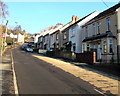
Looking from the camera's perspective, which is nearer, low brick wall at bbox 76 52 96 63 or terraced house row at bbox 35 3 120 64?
low brick wall at bbox 76 52 96 63

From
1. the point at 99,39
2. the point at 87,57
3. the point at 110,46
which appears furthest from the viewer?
the point at 99,39

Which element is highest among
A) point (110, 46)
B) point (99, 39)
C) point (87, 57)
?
point (99, 39)

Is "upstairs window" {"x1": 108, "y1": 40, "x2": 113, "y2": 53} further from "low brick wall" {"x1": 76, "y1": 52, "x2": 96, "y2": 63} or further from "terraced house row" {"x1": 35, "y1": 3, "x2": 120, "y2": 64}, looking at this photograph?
"low brick wall" {"x1": 76, "y1": 52, "x2": 96, "y2": 63}

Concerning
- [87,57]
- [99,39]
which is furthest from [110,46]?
[87,57]

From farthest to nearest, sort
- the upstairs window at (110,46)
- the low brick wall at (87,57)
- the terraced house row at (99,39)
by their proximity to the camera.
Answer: the upstairs window at (110,46), the terraced house row at (99,39), the low brick wall at (87,57)

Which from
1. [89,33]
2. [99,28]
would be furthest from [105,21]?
[89,33]

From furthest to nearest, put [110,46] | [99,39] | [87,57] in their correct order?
[99,39]
[87,57]
[110,46]

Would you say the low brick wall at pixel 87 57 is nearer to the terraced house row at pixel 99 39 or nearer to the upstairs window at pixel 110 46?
the terraced house row at pixel 99 39

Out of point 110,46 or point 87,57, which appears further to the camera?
point 87,57

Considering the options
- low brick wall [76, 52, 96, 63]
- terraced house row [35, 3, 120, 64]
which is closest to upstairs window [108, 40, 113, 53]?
terraced house row [35, 3, 120, 64]

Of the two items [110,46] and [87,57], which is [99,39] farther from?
[87,57]

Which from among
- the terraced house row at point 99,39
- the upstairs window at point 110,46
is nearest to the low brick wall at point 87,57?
the terraced house row at point 99,39

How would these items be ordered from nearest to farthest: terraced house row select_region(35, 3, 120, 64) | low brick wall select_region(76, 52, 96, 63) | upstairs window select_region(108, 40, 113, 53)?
low brick wall select_region(76, 52, 96, 63), terraced house row select_region(35, 3, 120, 64), upstairs window select_region(108, 40, 113, 53)

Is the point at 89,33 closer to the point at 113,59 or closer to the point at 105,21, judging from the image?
the point at 105,21
